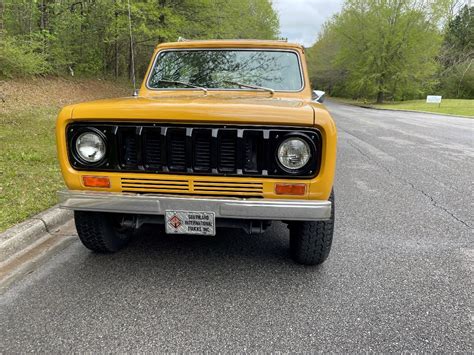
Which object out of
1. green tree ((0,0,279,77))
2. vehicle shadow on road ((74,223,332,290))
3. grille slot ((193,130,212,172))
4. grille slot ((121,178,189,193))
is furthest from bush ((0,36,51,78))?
grille slot ((193,130,212,172))

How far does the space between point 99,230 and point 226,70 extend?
199 centimetres

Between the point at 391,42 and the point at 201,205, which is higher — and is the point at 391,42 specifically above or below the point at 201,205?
above

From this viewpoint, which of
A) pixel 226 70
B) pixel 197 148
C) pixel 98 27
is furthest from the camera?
pixel 98 27

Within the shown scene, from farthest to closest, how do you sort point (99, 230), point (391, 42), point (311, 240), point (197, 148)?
point (391, 42) < point (99, 230) < point (311, 240) < point (197, 148)

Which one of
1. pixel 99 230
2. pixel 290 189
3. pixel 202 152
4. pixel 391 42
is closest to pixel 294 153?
pixel 290 189

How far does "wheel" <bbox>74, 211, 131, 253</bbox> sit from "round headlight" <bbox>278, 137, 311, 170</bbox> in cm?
151

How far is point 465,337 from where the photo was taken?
2.26m

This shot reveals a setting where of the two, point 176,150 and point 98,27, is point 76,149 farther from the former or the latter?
point 98,27

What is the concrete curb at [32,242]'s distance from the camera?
9.70 feet

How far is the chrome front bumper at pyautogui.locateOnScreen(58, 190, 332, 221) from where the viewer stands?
7.86 feet

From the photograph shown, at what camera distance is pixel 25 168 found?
5277mm

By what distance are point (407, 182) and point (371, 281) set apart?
140 inches

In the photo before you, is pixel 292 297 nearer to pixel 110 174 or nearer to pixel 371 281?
pixel 371 281

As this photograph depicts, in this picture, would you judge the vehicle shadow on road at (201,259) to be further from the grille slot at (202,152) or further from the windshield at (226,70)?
the windshield at (226,70)
